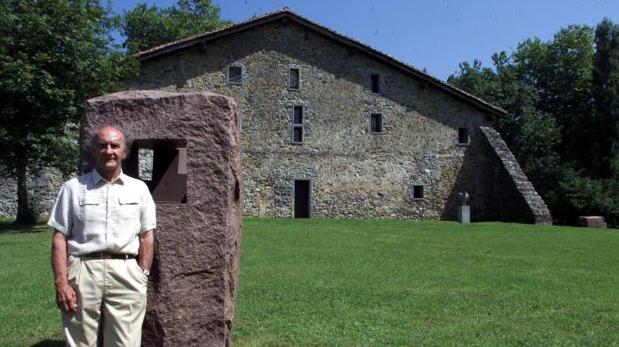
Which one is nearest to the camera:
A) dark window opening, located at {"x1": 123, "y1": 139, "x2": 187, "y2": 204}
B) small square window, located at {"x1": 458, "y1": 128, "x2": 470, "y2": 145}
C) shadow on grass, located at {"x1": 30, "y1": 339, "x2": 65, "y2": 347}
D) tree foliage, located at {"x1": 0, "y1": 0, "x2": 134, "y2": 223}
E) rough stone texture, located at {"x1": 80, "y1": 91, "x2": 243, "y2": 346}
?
rough stone texture, located at {"x1": 80, "y1": 91, "x2": 243, "y2": 346}

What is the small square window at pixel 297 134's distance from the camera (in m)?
25.2

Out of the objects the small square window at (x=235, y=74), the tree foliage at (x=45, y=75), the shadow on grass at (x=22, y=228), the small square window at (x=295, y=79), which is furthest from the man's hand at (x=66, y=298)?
the small square window at (x=295, y=79)

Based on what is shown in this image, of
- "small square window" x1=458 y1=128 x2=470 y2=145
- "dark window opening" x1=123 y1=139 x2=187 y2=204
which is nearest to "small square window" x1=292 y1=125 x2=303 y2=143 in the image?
"small square window" x1=458 y1=128 x2=470 y2=145

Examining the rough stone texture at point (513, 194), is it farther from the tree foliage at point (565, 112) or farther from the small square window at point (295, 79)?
the small square window at point (295, 79)

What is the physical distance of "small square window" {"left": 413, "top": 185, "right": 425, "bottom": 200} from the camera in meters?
25.9

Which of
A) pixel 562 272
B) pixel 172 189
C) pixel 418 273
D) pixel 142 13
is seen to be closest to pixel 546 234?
pixel 562 272

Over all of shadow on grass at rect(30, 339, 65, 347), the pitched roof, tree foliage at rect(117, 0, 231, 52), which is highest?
tree foliage at rect(117, 0, 231, 52)

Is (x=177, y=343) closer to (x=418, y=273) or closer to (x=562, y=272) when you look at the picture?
(x=418, y=273)

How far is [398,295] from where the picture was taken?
24.0 ft

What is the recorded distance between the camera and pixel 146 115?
4207mm

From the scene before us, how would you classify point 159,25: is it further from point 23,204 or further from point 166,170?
point 166,170

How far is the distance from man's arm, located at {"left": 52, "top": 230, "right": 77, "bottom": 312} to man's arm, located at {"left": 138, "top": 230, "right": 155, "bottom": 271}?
42cm

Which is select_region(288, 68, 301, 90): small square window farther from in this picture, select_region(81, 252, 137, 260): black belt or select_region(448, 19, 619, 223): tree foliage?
select_region(81, 252, 137, 260): black belt

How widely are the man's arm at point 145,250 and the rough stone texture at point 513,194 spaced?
848 inches
